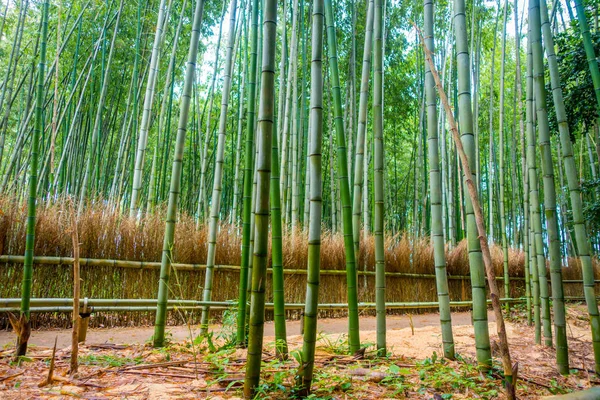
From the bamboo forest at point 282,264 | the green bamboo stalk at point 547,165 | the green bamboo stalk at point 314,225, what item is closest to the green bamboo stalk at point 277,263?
the bamboo forest at point 282,264

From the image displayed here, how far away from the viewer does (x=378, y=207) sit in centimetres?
220

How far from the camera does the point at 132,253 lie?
165 inches

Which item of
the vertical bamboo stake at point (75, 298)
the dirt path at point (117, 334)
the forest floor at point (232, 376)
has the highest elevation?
the vertical bamboo stake at point (75, 298)

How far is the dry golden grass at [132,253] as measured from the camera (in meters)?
3.64

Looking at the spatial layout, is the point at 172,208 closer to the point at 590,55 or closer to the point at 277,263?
the point at 277,263

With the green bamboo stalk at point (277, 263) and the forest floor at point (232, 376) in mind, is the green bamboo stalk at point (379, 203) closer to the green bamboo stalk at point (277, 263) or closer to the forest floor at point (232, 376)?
the forest floor at point (232, 376)

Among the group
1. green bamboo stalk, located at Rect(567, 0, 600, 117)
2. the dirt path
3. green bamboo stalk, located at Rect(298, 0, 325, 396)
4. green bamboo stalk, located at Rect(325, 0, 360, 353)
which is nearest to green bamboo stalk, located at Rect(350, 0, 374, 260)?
green bamboo stalk, located at Rect(325, 0, 360, 353)

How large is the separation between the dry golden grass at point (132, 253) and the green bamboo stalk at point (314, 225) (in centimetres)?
162

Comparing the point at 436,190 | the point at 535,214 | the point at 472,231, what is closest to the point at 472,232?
the point at 472,231

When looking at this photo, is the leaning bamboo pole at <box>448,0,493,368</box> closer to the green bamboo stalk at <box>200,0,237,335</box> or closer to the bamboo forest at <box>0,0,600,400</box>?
the bamboo forest at <box>0,0,600,400</box>

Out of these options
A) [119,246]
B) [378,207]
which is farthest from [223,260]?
[378,207]

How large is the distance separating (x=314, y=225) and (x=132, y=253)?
3.16 meters

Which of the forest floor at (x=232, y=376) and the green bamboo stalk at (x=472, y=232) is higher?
the green bamboo stalk at (x=472, y=232)

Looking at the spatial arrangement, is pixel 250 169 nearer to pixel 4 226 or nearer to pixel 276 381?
pixel 276 381
